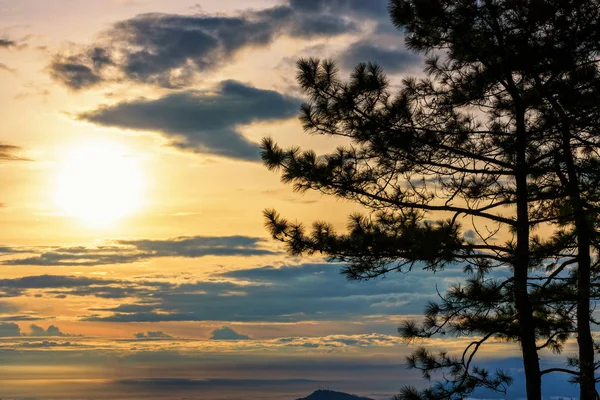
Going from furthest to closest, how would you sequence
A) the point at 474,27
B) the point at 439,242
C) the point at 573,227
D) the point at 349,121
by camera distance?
the point at 573,227, the point at 349,121, the point at 474,27, the point at 439,242

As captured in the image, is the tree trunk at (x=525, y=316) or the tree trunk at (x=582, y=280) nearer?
the tree trunk at (x=525, y=316)

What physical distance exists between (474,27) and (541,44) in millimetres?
1195

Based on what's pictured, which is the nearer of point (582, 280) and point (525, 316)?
point (525, 316)

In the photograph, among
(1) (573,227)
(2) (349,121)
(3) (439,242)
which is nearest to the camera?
(3) (439,242)

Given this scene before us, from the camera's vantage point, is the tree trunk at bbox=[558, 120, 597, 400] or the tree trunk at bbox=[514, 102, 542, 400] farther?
the tree trunk at bbox=[558, 120, 597, 400]

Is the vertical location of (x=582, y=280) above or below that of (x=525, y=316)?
above

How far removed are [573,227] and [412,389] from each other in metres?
4.64

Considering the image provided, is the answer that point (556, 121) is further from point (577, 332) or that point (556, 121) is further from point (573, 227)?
point (577, 332)

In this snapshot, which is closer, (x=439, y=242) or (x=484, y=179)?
(x=439, y=242)

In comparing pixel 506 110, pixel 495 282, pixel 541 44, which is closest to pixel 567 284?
pixel 495 282

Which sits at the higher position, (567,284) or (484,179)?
(484,179)

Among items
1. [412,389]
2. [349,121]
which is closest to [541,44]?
[349,121]

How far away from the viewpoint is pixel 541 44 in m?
11.5

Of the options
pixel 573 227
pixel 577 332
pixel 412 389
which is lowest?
pixel 412 389
